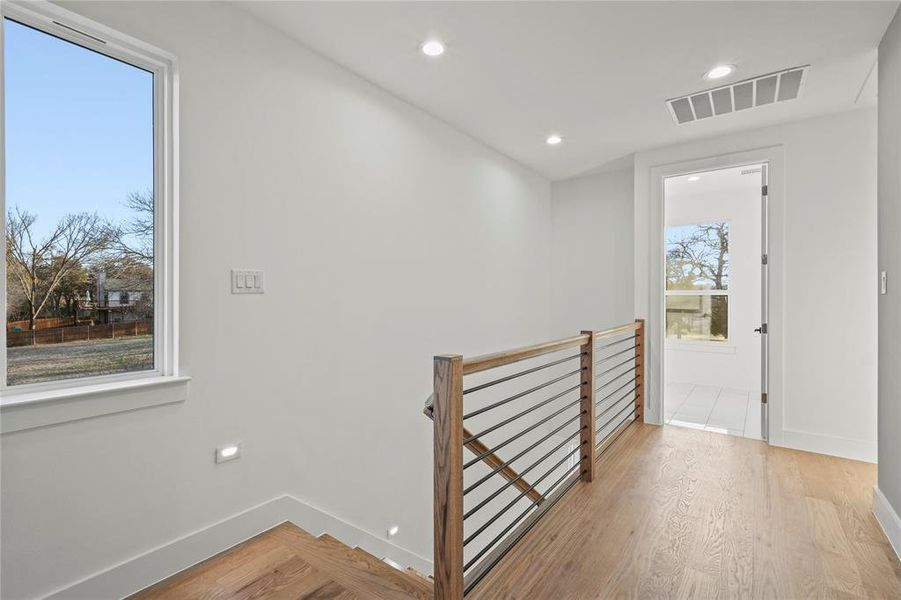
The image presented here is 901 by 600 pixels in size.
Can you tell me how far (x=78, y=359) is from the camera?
1.76 meters

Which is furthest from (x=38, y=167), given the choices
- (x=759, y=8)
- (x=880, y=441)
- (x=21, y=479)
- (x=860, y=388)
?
(x=860, y=388)

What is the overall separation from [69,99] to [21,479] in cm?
141

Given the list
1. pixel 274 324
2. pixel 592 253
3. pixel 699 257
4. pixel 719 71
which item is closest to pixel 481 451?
pixel 274 324

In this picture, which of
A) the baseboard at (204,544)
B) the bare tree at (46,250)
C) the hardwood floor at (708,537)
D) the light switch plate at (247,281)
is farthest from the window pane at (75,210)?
the hardwood floor at (708,537)

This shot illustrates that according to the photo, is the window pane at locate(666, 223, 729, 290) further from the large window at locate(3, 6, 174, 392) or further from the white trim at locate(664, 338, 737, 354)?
the large window at locate(3, 6, 174, 392)

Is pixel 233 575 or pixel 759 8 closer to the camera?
pixel 233 575

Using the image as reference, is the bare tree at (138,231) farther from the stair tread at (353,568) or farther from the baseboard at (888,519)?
the baseboard at (888,519)

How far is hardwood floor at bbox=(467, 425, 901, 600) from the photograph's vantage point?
5.86 ft

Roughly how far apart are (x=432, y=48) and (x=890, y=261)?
2479 mm

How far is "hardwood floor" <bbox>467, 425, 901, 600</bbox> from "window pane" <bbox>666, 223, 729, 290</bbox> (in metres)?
2.98

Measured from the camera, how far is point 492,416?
4.06 m

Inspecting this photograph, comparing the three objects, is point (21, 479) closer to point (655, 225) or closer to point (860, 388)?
point (655, 225)

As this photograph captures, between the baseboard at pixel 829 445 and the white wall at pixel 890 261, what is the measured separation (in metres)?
1.05

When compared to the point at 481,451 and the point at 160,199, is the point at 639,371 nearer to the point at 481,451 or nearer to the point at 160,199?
the point at 481,451
